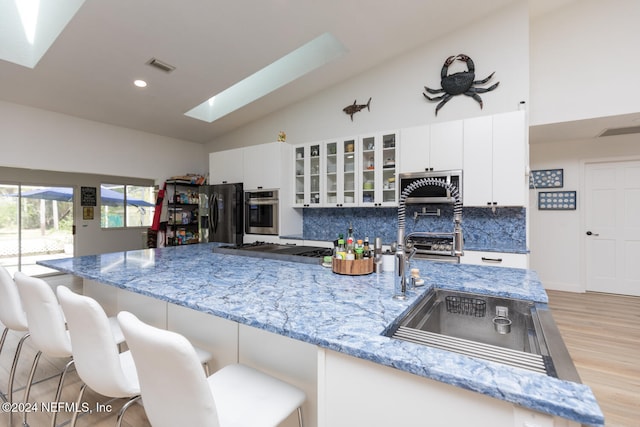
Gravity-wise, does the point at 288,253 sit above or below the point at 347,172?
below

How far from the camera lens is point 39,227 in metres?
5.70

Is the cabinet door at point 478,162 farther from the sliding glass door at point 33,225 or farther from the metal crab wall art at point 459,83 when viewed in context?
the sliding glass door at point 33,225

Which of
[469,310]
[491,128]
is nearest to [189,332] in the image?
[469,310]

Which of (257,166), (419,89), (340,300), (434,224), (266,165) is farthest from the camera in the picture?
(257,166)

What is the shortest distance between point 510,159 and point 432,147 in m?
0.80

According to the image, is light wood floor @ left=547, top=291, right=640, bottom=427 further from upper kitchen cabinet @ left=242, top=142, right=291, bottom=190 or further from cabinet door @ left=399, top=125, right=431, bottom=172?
upper kitchen cabinet @ left=242, top=142, right=291, bottom=190

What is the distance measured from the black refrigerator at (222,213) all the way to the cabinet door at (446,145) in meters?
2.92

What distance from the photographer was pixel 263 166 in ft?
15.2

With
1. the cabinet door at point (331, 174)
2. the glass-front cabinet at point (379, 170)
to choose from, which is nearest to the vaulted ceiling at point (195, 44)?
the cabinet door at point (331, 174)

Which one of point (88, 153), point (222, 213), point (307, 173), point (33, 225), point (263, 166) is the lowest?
point (33, 225)

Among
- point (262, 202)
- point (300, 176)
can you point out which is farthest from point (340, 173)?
point (262, 202)

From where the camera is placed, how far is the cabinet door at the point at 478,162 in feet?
10.7

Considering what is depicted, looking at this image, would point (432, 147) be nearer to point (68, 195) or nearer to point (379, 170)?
point (379, 170)

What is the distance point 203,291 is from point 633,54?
4.96 m
